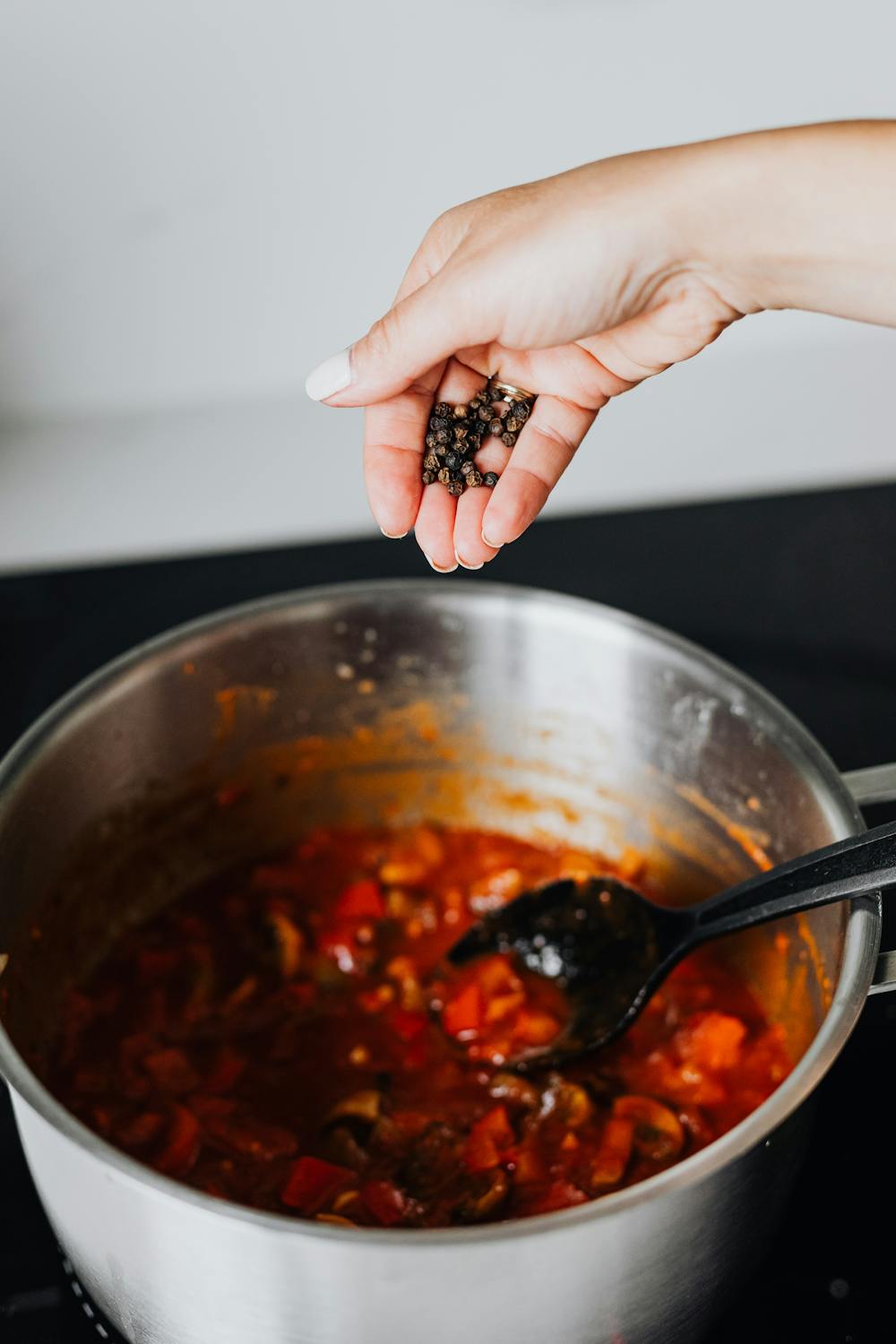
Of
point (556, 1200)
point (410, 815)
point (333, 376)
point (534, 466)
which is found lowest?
point (556, 1200)

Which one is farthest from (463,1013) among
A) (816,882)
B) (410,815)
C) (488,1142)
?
(816,882)

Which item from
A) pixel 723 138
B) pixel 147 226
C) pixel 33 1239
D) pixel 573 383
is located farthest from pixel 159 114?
pixel 33 1239

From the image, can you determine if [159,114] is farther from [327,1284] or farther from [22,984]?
[327,1284]

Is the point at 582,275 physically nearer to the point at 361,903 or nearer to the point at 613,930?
the point at 613,930

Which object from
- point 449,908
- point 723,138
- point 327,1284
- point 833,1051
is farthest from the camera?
point 449,908

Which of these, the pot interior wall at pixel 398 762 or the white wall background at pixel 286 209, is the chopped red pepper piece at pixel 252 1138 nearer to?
the pot interior wall at pixel 398 762

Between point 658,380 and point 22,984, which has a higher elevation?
point 658,380

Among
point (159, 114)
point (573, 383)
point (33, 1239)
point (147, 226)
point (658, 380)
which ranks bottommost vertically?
point (33, 1239)

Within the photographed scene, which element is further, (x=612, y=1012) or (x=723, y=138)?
(x=612, y=1012)
